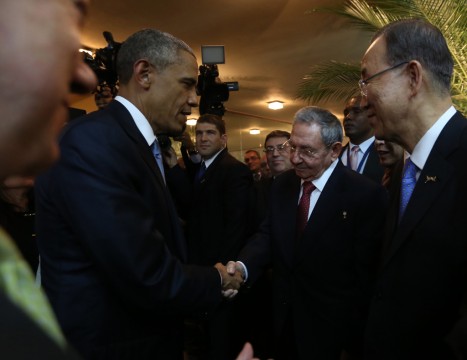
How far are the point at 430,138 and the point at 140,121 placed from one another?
1.08 metres

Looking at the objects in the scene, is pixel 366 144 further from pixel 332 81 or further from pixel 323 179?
pixel 332 81

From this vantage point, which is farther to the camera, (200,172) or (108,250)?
(200,172)

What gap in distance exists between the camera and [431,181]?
1561 millimetres

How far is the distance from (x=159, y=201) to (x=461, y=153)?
3.44ft

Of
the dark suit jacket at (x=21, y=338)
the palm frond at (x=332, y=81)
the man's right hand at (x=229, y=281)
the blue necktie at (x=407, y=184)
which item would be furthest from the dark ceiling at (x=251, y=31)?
the dark suit jacket at (x=21, y=338)

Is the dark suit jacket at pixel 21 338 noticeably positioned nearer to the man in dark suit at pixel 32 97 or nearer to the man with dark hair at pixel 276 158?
the man in dark suit at pixel 32 97

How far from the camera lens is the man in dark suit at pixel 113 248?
138cm

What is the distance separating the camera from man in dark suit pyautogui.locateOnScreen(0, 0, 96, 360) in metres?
0.42

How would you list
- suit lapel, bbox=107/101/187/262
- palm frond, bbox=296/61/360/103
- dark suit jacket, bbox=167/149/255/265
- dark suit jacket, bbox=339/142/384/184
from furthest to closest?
palm frond, bbox=296/61/360/103, dark suit jacket, bbox=339/142/384/184, dark suit jacket, bbox=167/149/255/265, suit lapel, bbox=107/101/187/262

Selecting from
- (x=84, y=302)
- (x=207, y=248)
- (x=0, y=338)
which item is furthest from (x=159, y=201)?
(x=207, y=248)

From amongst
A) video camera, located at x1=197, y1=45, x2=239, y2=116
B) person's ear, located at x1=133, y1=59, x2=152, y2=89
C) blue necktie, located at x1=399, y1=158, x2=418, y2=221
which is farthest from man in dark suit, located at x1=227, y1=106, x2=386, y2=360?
video camera, located at x1=197, y1=45, x2=239, y2=116

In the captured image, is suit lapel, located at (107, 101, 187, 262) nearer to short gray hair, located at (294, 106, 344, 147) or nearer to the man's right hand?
the man's right hand

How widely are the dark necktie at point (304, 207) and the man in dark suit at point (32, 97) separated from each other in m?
2.04

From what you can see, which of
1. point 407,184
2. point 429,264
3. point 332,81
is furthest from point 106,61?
point 332,81
